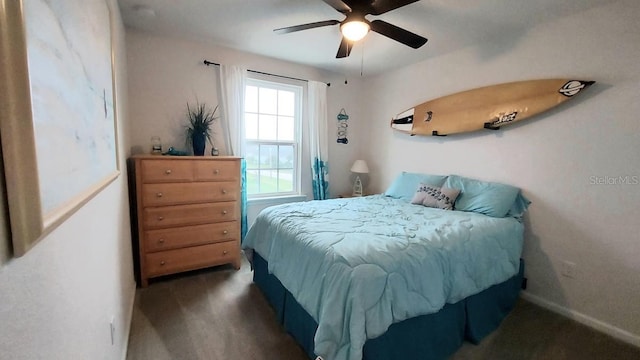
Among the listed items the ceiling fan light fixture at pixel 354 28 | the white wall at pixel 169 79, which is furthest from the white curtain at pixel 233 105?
the ceiling fan light fixture at pixel 354 28

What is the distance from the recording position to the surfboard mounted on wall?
2211mm

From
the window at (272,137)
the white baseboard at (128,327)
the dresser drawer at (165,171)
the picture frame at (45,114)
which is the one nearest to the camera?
the picture frame at (45,114)

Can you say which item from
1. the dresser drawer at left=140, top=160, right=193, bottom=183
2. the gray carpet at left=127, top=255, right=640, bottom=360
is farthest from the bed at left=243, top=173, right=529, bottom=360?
the dresser drawer at left=140, top=160, right=193, bottom=183

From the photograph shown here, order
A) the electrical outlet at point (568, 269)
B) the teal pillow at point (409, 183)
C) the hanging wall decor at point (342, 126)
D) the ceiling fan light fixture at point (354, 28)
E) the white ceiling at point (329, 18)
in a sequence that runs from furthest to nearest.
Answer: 1. the hanging wall decor at point (342, 126)
2. the teal pillow at point (409, 183)
3. the electrical outlet at point (568, 269)
4. the white ceiling at point (329, 18)
5. the ceiling fan light fixture at point (354, 28)

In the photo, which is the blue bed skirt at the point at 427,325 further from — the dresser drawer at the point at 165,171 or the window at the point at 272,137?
the window at the point at 272,137

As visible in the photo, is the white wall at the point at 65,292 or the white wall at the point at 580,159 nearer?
the white wall at the point at 65,292

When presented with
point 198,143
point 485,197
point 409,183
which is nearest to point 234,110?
point 198,143

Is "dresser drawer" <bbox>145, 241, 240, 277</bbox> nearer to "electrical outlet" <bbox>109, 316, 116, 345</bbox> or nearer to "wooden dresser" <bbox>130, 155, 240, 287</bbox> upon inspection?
"wooden dresser" <bbox>130, 155, 240, 287</bbox>

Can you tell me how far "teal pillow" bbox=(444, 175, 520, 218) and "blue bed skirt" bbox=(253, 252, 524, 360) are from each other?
1.97 ft

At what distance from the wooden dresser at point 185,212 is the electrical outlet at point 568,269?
2938mm

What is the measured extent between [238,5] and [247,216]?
7.36 ft

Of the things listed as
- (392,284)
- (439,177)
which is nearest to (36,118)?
(392,284)

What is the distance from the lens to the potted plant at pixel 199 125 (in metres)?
2.80

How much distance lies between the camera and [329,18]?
231cm
